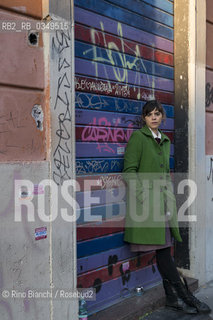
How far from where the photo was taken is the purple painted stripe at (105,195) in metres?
3.27

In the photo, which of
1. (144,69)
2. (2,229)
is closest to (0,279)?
(2,229)

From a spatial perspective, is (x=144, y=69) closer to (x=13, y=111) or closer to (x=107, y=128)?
(x=107, y=128)

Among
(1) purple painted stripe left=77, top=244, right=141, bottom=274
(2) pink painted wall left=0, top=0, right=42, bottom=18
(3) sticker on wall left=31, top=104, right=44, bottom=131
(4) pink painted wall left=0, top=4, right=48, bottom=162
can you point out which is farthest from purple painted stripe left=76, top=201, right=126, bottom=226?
(2) pink painted wall left=0, top=0, right=42, bottom=18

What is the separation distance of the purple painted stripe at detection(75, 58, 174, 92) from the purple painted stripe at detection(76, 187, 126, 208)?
1.07 meters

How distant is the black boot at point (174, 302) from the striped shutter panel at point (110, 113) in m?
0.37

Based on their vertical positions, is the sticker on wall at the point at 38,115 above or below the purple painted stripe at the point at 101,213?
above

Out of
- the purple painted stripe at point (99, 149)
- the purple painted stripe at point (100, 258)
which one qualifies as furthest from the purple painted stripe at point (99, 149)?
the purple painted stripe at point (100, 258)

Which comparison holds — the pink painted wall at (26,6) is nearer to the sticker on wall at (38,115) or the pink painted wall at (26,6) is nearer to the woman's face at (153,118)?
the sticker on wall at (38,115)

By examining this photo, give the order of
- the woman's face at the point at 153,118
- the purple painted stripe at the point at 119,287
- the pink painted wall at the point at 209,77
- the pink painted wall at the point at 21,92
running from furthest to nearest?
the pink painted wall at the point at 209,77, the woman's face at the point at 153,118, the purple painted stripe at the point at 119,287, the pink painted wall at the point at 21,92

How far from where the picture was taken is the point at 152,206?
3.53 m

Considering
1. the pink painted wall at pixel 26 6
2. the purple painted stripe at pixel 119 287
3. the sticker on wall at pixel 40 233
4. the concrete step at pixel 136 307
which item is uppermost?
the pink painted wall at pixel 26 6

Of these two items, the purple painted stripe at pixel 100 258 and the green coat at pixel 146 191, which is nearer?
the purple painted stripe at pixel 100 258

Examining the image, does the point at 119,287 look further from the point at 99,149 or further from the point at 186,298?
the point at 99,149

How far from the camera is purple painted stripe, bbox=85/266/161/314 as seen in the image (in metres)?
3.42
